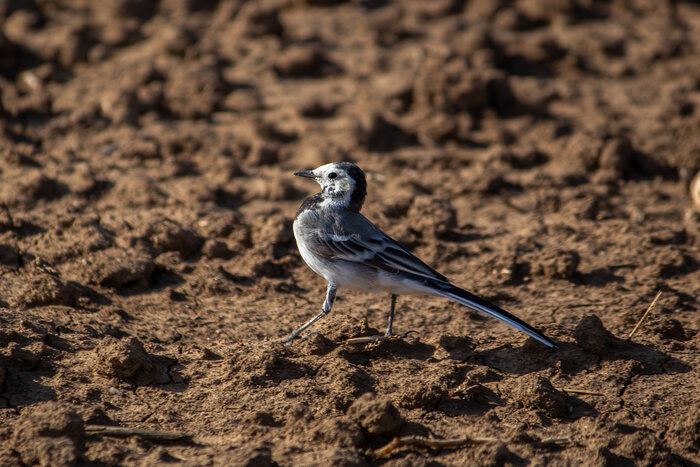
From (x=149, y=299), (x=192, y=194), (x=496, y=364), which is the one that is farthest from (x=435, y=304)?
(x=192, y=194)

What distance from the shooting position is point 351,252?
5410 millimetres

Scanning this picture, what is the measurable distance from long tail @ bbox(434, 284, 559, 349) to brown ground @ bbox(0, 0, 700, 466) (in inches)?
11.5

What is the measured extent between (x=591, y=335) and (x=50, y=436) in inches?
138

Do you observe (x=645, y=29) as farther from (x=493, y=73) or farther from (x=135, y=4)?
(x=135, y=4)

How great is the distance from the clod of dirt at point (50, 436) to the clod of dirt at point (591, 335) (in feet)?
10.8

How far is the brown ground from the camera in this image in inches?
173

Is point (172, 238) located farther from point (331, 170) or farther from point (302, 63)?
point (302, 63)

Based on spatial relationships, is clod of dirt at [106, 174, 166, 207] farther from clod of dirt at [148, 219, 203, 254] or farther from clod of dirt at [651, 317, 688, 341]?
clod of dirt at [651, 317, 688, 341]

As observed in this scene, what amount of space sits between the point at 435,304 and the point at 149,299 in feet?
7.47

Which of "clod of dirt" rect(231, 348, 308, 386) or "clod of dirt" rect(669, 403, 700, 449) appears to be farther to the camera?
"clod of dirt" rect(231, 348, 308, 386)

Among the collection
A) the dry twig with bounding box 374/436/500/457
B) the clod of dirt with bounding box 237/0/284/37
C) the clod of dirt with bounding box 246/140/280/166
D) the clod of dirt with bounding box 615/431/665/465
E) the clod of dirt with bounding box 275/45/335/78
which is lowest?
the clod of dirt with bounding box 615/431/665/465

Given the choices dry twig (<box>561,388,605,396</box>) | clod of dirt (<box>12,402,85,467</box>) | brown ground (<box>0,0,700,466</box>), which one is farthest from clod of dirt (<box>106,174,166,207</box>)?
dry twig (<box>561,388,605,396</box>)

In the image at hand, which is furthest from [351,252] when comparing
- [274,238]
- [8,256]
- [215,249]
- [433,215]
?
[8,256]

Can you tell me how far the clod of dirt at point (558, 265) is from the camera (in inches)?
243
